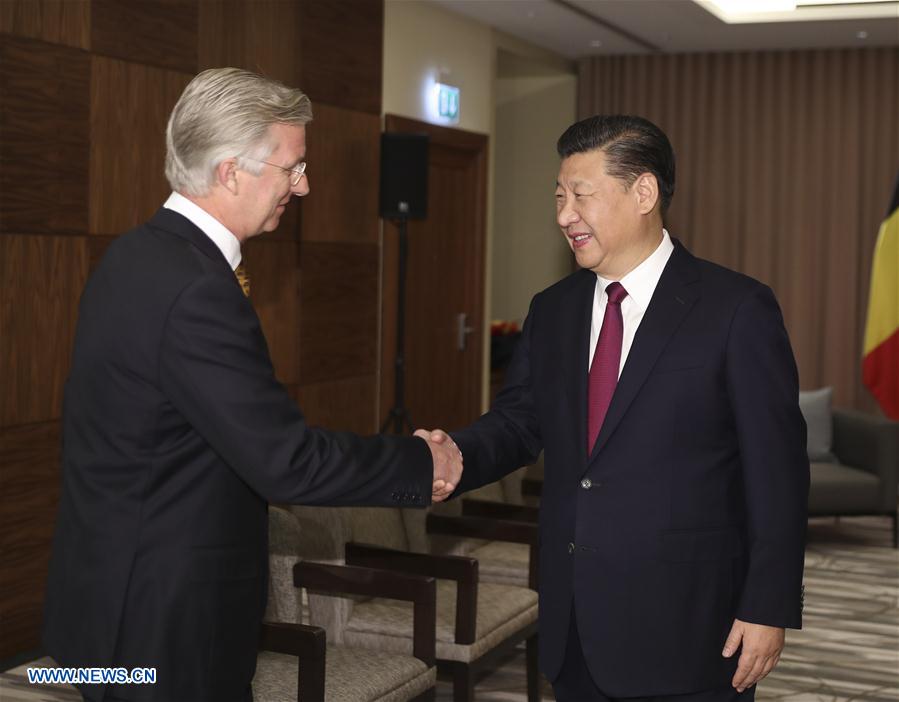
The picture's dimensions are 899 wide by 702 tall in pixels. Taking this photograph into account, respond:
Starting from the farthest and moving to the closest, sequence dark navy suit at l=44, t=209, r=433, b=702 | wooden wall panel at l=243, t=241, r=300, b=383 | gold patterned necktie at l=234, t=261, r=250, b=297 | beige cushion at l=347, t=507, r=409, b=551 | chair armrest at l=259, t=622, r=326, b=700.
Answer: wooden wall panel at l=243, t=241, r=300, b=383, gold patterned necktie at l=234, t=261, r=250, b=297, beige cushion at l=347, t=507, r=409, b=551, chair armrest at l=259, t=622, r=326, b=700, dark navy suit at l=44, t=209, r=433, b=702

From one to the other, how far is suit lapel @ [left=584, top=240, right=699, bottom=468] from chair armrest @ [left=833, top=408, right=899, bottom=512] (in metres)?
5.28

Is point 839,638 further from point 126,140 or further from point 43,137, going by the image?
point 43,137

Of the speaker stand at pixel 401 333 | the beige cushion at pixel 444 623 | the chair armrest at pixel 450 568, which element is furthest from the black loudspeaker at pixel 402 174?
the chair armrest at pixel 450 568

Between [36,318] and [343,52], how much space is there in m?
2.93

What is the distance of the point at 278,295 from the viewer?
6.55 m

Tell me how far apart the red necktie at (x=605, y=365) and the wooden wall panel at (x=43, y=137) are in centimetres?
300

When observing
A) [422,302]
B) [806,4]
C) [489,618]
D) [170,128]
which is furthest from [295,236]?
[170,128]

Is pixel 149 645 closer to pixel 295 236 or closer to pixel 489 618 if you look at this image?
pixel 489 618

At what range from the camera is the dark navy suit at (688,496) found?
2.28 m

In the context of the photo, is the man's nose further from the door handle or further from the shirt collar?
the door handle

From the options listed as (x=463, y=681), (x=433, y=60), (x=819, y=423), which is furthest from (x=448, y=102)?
(x=463, y=681)

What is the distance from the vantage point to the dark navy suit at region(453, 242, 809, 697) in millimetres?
2275

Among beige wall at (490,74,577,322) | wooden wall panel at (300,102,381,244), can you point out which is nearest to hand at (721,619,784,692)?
wooden wall panel at (300,102,381,244)

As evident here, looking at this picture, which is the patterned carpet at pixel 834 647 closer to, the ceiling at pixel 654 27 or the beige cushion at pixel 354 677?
the beige cushion at pixel 354 677
